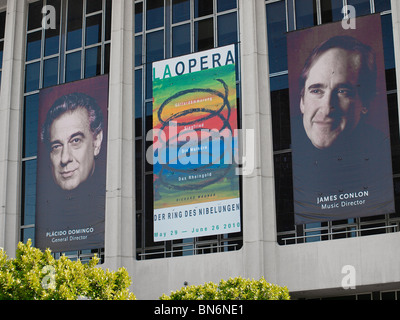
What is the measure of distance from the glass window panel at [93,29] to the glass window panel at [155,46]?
326 cm

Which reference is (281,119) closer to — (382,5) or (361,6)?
(361,6)

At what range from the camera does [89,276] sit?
2461 cm

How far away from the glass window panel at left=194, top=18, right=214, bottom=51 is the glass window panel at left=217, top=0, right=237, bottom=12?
745mm

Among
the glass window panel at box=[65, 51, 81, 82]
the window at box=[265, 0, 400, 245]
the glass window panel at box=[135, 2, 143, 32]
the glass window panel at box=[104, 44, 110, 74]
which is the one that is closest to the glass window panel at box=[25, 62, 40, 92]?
the glass window panel at box=[65, 51, 81, 82]

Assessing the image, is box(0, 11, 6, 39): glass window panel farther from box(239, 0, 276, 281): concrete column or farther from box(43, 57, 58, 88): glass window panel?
box(239, 0, 276, 281): concrete column

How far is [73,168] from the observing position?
36.9 meters

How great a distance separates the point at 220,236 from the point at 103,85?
10.2 metres

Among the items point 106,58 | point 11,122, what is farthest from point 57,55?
point 11,122

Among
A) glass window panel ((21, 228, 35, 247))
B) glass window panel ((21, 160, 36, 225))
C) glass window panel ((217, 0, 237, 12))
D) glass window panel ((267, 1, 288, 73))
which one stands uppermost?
glass window panel ((217, 0, 237, 12))

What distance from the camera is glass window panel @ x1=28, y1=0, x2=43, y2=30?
41625mm

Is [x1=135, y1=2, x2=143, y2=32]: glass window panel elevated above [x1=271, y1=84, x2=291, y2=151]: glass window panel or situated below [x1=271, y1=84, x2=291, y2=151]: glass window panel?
above

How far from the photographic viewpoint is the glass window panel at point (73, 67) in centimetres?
3928

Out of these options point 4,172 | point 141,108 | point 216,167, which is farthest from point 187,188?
point 4,172

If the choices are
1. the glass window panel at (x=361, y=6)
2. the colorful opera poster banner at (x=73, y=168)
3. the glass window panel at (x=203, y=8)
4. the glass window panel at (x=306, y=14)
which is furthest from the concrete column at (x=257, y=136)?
the colorful opera poster banner at (x=73, y=168)
